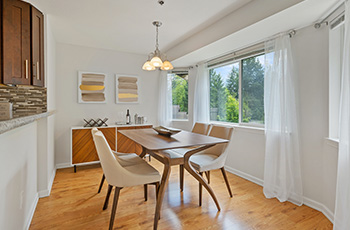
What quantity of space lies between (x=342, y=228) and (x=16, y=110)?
12.3 ft

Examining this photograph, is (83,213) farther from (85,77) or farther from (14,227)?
(85,77)

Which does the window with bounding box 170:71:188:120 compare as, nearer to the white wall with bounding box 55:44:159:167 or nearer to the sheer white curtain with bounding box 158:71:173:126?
the sheer white curtain with bounding box 158:71:173:126

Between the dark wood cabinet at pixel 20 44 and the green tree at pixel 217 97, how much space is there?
304cm

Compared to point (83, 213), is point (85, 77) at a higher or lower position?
higher

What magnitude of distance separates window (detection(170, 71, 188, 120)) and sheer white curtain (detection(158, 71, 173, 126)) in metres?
0.19

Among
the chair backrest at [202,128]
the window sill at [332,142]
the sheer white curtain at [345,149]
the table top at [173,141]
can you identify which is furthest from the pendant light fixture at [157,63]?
the window sill at [332,142]

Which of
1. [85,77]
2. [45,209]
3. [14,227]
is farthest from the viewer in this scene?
[85,77]

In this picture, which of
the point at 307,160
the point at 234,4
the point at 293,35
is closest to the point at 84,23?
the point at 234,4

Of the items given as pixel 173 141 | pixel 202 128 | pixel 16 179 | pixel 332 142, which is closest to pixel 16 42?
pixel 16 179

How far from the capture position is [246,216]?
6.68 feet

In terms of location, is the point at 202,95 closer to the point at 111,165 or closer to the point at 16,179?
the point at 111,165

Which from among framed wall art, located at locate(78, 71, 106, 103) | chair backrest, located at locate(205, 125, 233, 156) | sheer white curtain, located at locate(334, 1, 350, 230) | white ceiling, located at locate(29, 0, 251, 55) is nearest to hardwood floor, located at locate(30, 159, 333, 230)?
sheer white curtain, located at locate(334, 1, 350, 230)

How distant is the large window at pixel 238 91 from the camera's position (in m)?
3.07

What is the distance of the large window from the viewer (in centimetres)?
307
